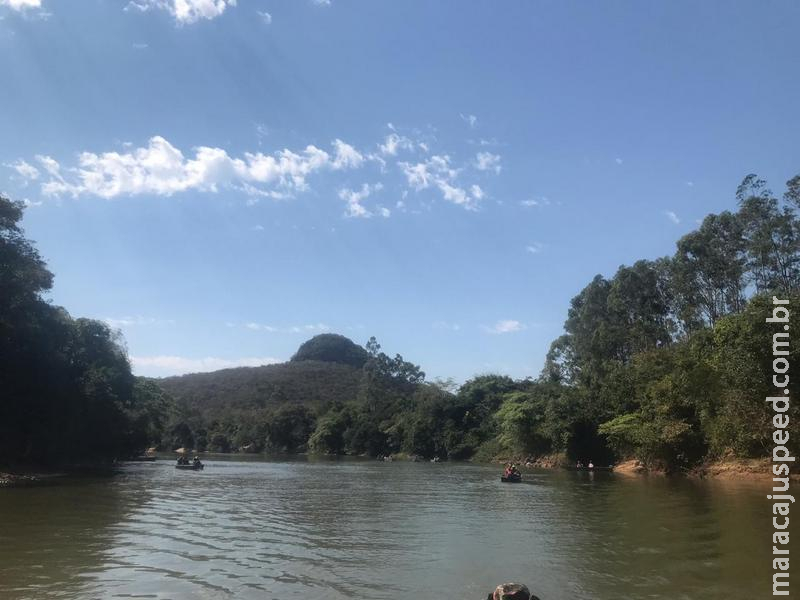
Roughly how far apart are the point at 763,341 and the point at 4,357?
38.1 metres

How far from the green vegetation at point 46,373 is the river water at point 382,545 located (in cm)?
1101

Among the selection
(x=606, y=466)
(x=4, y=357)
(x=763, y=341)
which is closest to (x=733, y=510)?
(x=763, y=341)

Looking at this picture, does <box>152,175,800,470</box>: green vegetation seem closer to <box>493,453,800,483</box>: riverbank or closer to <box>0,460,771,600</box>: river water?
<box>493,453,800,483</box>: riverbank

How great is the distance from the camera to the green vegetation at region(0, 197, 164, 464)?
3331 cm

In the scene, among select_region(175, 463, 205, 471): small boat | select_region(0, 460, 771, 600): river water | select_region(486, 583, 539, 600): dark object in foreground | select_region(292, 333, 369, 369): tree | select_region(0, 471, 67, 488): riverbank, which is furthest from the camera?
select_region(292, 333, 369, 369): tree

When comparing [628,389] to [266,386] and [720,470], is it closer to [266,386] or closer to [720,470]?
[720,470]

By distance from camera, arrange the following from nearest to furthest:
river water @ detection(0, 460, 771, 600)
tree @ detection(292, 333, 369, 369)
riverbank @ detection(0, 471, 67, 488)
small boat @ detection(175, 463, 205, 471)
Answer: river water @ detection(0, 460, 771, 600), riverbank @ detection(0, 471, 67, 488), small boat @ detection(175, 463, 205, 471), tree @ detection(292, 333, 369, 369)

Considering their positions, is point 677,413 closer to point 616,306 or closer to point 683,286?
point 683,286

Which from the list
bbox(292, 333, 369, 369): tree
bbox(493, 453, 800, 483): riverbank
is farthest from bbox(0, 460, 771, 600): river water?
bbox(292, 333, 369, 369): tree

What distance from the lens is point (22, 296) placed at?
34.0m

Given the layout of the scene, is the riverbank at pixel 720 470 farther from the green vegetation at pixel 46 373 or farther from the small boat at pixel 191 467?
the green vegetation at pixel 46 373

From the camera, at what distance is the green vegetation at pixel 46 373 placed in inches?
1312

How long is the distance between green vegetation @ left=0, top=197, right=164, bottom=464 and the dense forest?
3.5 inches

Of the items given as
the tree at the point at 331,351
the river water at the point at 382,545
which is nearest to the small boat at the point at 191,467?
the river water at the point at 382,545
